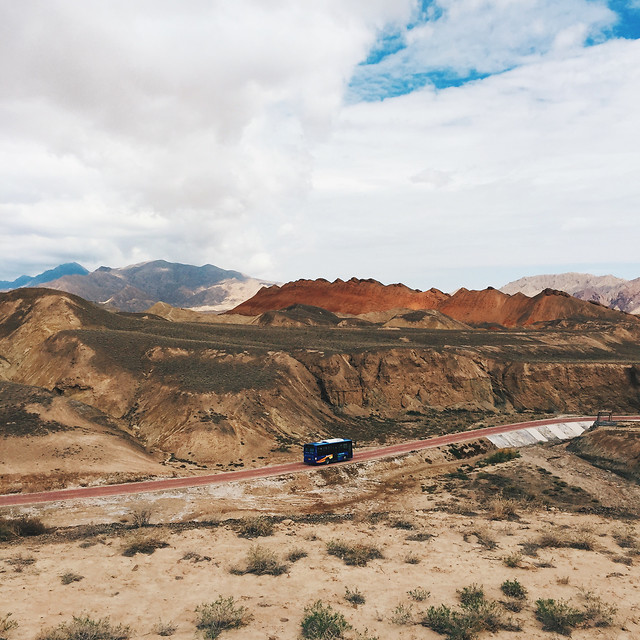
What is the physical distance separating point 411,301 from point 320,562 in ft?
536

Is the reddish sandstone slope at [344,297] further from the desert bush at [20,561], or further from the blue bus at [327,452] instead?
the desert bush at [20,561]

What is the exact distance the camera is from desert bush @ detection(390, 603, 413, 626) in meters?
14.8

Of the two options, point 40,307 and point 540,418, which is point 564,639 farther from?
point 40,307

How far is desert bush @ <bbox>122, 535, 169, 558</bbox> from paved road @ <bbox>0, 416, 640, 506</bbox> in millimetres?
13262

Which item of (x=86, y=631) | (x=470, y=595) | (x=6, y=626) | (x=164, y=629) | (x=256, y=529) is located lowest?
(x=256, y=529)

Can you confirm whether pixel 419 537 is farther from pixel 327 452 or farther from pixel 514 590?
pixel 327 452

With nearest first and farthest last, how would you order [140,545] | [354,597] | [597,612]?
[597,612], [354,597], [140,545]

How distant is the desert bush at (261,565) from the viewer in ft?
60.7

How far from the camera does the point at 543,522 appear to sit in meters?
27.2

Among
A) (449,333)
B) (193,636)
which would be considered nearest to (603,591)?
(193,636)

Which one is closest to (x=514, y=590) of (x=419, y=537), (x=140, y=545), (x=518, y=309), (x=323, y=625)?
(x=419, y=537)

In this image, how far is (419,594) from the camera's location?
54.5ft

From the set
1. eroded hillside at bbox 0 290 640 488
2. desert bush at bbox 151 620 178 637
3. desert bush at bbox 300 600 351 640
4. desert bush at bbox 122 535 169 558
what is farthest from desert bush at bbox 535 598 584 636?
eroded hillside at bbox 0 290 640 488

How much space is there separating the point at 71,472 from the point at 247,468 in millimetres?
14120
